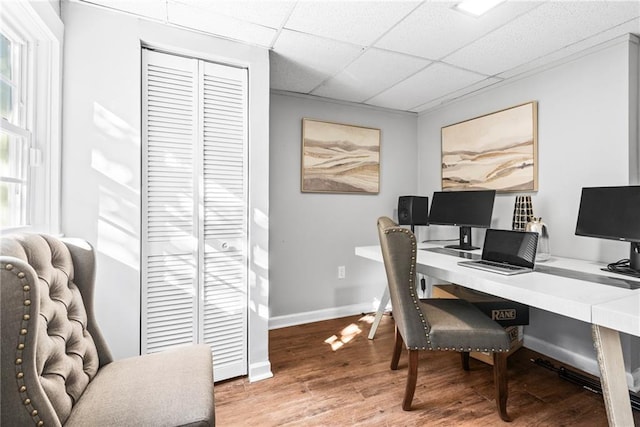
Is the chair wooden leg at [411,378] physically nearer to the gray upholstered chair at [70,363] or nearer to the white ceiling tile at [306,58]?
the gray upholstered chair at [70,363]

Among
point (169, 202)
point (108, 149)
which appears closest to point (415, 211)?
point (169, 202)

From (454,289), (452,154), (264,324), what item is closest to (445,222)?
(454,289)

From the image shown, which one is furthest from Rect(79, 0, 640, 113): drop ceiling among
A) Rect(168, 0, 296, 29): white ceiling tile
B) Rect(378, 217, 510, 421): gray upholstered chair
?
Rect(378, 217, 510, 421): gray upholstered chair

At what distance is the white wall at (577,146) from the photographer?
1.97 meters

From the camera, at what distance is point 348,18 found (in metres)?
1.78

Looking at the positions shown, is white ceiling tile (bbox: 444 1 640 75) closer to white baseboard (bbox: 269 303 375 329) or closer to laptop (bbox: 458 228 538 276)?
laptop (bbox: 458 228 538 276)

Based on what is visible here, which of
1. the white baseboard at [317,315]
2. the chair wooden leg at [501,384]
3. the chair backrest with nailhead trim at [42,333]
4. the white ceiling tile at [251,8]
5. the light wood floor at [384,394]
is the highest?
the white ceiling tile at [251,8]

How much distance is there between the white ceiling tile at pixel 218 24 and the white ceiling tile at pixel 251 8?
0.12ft

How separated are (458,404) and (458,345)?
42 centimetres

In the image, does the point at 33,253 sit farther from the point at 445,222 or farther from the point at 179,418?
the point at 445,222

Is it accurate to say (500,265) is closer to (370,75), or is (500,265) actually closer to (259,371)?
(259,371)

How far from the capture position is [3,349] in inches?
29.8

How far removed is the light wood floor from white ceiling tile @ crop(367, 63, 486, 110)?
86.1 inches

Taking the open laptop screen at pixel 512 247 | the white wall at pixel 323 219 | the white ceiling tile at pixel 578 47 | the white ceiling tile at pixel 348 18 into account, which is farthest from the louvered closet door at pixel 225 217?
the white ceiling tile at pixel 578 47
